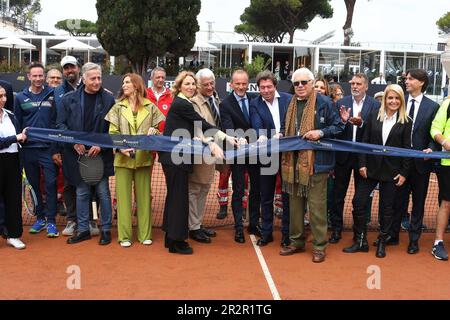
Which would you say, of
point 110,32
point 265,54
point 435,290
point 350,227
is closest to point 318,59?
point 265,54

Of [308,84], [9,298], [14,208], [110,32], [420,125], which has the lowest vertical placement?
[9,298]

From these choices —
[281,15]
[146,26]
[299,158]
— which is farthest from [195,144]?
[281,15]

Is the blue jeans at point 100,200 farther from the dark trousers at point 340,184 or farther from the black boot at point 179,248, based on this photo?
the dark trousers at point 340,184

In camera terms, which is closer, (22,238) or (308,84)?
(308,84)

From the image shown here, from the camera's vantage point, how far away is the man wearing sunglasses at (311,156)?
5.49 metres

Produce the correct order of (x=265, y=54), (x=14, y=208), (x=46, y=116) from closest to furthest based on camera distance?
(x=14, y=208)
(x=46, y=116)
(x=265, y=54)

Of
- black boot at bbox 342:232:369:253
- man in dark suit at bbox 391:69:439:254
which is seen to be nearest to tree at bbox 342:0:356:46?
man in dark suit at bbox 391:69:439:254

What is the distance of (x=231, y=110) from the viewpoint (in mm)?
6039

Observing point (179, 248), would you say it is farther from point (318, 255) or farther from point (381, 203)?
point (381, 203)

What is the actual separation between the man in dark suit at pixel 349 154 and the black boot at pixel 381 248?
628 mm

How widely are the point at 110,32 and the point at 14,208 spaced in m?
19.1

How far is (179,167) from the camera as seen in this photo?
18.7 ft

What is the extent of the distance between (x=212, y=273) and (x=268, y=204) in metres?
1.29

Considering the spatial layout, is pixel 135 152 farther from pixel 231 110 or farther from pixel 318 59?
pixel 318 59
